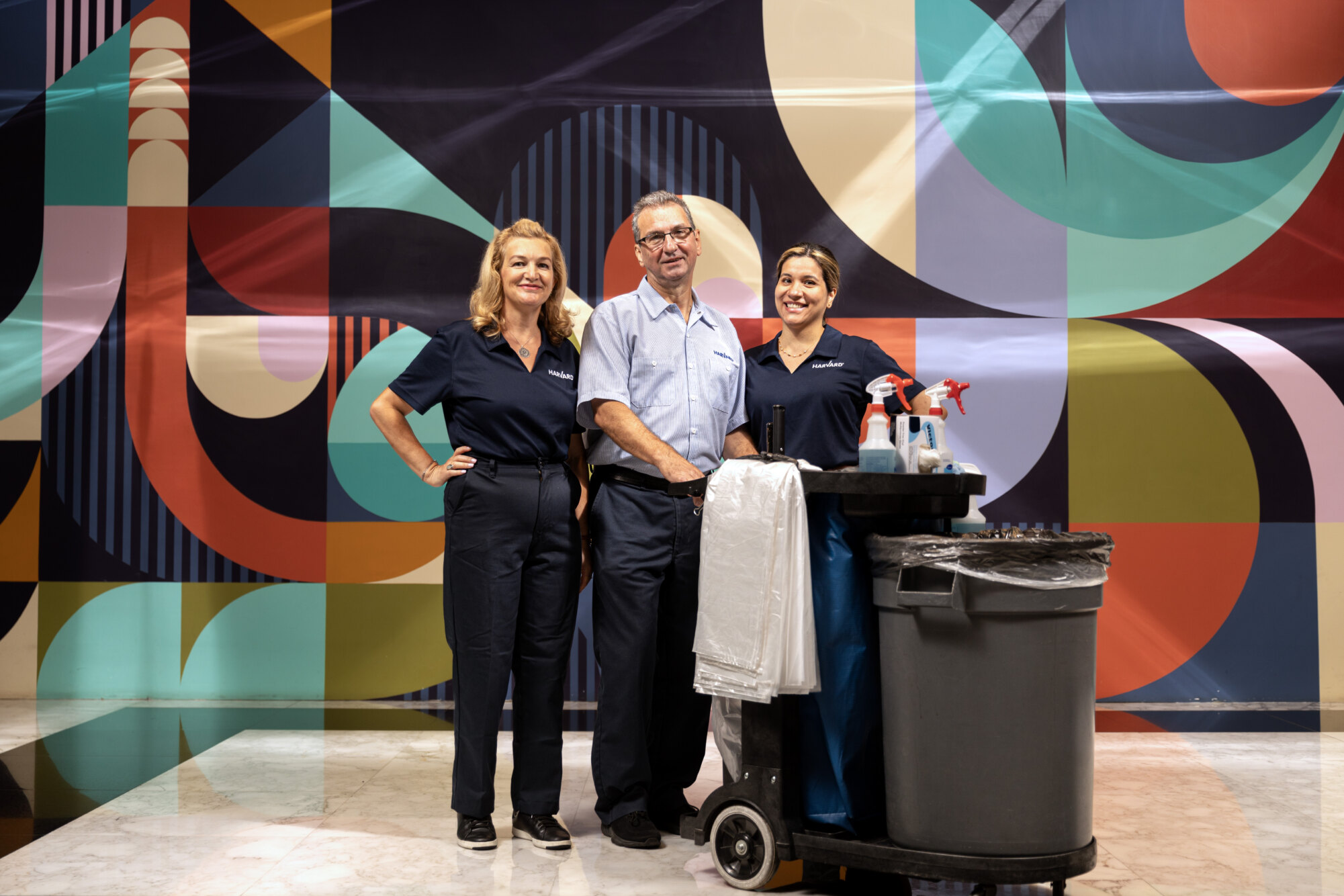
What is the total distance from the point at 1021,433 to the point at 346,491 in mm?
2896

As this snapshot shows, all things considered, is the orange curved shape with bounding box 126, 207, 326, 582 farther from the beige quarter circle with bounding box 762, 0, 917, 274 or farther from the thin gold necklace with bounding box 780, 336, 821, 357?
the beige quarter circle with bounding box 762, 0, 917, 274

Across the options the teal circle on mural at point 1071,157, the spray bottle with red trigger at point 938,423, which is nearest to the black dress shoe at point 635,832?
the spray bottle with red trigger at point 938,423

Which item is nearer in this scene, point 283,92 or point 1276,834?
point 1276,834

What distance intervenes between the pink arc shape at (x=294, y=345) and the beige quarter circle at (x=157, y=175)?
0.69m

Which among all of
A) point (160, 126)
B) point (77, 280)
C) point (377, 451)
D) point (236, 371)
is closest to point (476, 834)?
point (377, 451)

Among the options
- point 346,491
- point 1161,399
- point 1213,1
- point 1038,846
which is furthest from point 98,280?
point 1213,1

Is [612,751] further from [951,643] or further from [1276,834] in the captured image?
[1276,834]

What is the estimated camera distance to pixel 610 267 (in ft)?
13.9

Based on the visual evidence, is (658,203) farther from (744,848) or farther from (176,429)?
(176,429)

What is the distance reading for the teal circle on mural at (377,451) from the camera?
13.9 feet

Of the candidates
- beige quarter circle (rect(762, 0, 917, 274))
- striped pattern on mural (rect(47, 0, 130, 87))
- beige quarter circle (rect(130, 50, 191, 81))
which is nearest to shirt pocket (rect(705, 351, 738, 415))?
beige quarter circle (rect(762, 0, 917, 274))

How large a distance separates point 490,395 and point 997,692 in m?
1.38

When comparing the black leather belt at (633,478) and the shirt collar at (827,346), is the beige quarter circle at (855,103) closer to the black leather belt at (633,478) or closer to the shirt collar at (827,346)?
the shirt collar at (827,346)

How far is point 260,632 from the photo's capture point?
4.20 metres
